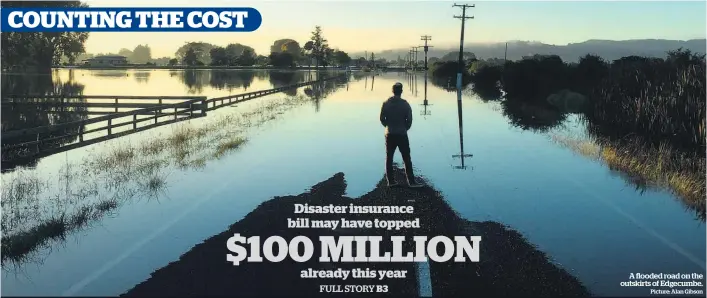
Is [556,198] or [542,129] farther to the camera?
[542,129]

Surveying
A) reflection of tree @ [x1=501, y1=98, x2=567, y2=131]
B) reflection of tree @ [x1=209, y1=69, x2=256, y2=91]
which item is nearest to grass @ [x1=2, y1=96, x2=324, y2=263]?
reflection of tree @ [x1=501, y1=98, x2=567, y2=131]

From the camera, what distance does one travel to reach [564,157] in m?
16.9

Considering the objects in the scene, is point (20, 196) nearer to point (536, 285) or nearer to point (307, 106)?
point (536, 285)

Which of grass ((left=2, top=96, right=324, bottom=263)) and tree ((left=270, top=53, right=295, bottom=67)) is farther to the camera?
tree ((left=270, top=53, right=295, bottom=67))

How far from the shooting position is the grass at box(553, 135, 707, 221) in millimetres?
11586

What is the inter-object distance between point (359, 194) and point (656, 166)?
329 inches

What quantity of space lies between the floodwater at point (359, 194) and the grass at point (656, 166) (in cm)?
43

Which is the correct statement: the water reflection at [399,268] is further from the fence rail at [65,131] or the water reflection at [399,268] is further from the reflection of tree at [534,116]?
the reflection of tree at [534,116]

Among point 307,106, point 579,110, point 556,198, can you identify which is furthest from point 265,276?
point 579,110

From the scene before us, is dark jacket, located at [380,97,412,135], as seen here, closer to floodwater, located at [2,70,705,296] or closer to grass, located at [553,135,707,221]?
floodwater, located at [2,70,705,296]

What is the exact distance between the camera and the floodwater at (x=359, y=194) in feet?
23.1

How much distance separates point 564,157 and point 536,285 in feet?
37.9

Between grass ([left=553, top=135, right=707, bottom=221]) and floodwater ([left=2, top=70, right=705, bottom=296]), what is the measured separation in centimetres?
43

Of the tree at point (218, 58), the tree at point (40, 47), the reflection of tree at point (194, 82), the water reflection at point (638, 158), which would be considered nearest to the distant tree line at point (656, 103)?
the water reflection at point (638, 158)
